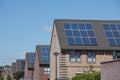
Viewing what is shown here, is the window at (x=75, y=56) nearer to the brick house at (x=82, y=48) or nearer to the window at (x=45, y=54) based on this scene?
the brick house at (x=82, y=48)

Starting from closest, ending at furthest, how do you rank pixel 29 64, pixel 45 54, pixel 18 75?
pixel 45 54, pixel 29 64, pixel 18 75

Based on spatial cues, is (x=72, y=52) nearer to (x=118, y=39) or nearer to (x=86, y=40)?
(x=86, y=40)

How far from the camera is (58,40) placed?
57.3m

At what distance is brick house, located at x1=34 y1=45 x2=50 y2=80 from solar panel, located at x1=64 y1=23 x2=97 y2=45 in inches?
797

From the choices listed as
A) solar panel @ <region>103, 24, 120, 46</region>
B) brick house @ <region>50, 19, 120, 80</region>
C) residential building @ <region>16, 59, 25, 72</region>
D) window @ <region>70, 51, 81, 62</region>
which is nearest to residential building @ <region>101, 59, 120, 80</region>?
brick house @ <region>50, 19, 120, 80</region>

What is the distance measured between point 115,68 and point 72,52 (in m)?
24.9

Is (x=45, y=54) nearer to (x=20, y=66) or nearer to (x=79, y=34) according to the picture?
(x=79, y=34)

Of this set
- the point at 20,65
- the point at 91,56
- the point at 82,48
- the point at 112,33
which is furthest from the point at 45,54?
the point at 20,65

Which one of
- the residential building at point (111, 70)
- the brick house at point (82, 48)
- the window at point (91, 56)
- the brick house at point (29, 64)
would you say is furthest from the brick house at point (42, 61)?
the residential building at point (111, 70)

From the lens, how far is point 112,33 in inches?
2279

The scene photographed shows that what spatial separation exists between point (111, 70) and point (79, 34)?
24.6m

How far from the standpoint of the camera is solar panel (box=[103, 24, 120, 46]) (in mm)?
56781

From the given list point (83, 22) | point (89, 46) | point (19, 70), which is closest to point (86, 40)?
point (89, 46)

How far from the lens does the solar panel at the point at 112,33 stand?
2235 inches
